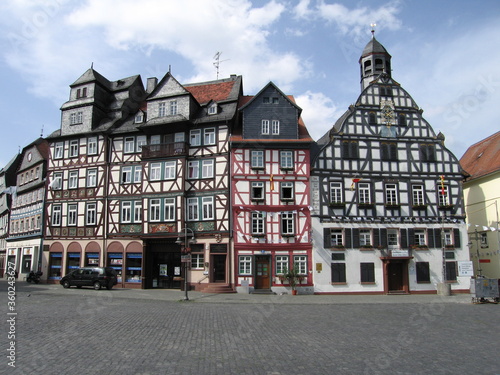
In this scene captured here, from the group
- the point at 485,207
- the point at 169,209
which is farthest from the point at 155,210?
the point at 485,207

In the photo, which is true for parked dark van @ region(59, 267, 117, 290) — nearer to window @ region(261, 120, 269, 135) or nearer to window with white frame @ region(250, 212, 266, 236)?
window with white frame @ region(250, 212, 266, 236)

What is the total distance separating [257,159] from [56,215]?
690 inches

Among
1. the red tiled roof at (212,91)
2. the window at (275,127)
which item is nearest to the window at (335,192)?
the window at (275,127)

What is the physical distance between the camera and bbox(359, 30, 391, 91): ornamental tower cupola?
3459 cm

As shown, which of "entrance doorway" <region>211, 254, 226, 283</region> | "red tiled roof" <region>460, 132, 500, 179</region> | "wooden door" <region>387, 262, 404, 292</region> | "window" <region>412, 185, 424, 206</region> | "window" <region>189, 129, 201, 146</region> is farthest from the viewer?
"red tiled roof" <region>460, 132, 500, 179</region>

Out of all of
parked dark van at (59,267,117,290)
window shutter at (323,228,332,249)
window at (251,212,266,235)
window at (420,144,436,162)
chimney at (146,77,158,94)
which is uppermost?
chimney at (146,77,158,94)

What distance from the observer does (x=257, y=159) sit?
30.0 metres

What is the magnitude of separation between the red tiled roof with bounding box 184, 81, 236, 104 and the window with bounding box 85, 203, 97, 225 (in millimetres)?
12094

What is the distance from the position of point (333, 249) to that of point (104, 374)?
75.8 ft

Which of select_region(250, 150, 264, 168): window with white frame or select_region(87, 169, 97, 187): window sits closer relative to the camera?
select_region(250, 150, 264, 168): window with white frame

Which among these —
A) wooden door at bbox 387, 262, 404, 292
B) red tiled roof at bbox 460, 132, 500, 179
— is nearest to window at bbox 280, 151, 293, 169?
wooden door at bbox 387, 262, 404, 292

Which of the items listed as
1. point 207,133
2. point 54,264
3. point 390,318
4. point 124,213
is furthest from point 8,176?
point 390,318

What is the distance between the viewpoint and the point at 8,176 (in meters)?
49.8

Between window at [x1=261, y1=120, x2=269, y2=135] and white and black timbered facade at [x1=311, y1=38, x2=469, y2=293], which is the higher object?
window at [x1=261, y1=120, x2=269, y2=135]
